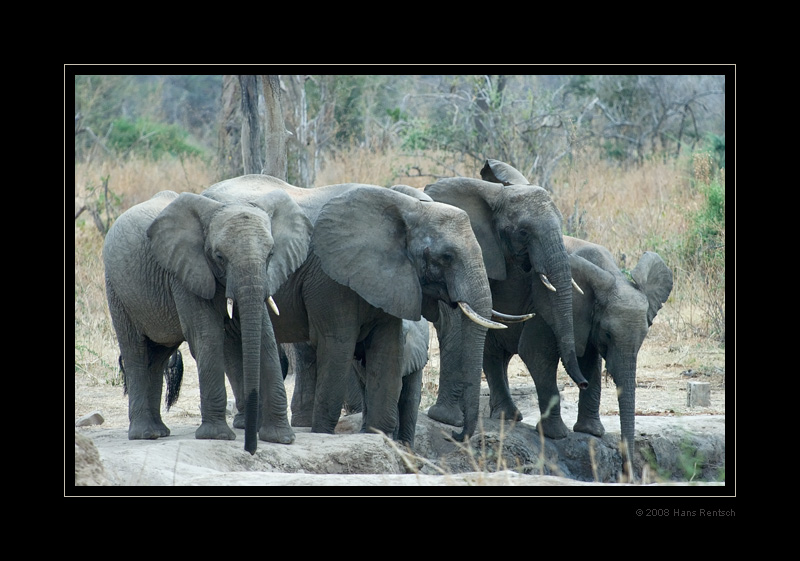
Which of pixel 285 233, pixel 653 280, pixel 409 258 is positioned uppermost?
pixel 285 233

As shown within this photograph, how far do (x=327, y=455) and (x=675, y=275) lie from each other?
680 cm

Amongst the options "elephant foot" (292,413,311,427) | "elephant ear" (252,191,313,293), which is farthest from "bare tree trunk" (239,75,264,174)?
"elephant ear" (252,191,313,293)

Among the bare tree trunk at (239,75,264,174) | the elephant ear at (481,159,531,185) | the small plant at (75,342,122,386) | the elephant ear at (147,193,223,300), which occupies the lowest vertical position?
the small plant at (75,342,122,386)

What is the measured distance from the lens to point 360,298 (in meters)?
7.66

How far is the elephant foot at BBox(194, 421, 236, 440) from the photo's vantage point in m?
7.16

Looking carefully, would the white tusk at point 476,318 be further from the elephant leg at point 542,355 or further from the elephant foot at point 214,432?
the elephant foot at point 214,432

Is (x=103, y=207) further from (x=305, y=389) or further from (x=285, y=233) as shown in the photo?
(x=285, y=233)

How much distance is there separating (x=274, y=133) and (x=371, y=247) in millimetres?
3227

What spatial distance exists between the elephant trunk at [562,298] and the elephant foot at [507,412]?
0.99m

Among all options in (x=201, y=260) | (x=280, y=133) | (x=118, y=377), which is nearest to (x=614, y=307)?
(x=201, y=260)

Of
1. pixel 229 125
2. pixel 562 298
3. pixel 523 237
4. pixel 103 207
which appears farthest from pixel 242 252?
pixel 103 207

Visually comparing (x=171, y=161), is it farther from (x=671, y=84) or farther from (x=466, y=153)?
(x=671, y=84)

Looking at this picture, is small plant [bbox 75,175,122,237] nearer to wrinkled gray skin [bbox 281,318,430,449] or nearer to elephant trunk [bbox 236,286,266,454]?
wrinkled gray skin [bbox 281,318,430,449]

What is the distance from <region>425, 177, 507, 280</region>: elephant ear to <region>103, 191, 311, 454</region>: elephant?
1263 mm
